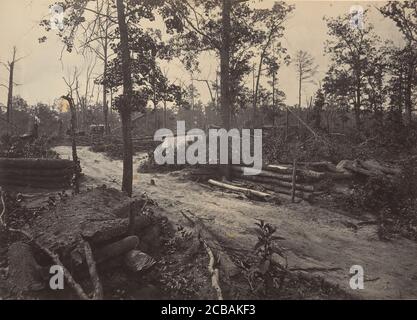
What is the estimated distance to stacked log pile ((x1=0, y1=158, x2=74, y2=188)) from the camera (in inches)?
526

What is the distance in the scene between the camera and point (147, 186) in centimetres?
1511

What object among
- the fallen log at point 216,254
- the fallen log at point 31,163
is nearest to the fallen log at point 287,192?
the fallen log at point 216,254

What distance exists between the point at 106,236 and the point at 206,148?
1123cm

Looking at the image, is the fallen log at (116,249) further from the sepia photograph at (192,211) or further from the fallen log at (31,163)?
the fallen log at (31,163)

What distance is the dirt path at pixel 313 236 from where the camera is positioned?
26.2 feet

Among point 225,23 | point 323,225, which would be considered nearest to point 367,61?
point 225,23

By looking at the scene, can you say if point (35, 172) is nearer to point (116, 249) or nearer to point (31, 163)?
point (31, 163)

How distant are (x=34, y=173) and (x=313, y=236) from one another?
9.88m

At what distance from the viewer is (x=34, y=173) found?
1370 centimetres

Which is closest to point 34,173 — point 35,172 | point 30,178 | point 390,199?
point 35,172

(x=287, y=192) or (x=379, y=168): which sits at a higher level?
(x=379, y=168)

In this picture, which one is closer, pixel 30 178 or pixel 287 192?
pixel 30 178

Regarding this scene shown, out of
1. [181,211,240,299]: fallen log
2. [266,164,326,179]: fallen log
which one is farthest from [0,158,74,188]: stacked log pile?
[266,164,326,179]: fallen log
